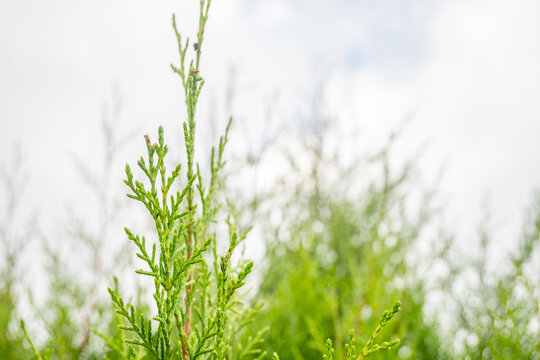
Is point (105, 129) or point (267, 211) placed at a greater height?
point (105, 129)

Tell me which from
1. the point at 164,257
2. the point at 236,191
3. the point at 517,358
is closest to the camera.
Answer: the point at 164,257

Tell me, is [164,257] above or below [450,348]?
above

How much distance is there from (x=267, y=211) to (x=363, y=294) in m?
1.62

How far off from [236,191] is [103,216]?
1694 mm

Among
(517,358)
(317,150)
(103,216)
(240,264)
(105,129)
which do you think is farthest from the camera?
(317,150)

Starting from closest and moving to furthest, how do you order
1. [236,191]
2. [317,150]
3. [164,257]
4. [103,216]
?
[164,257]
[236,191]
[103,216]
[317,150]

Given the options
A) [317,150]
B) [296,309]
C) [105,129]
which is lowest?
[296,309]

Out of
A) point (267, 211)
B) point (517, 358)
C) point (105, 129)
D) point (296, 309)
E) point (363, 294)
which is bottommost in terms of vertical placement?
point (517, 358)

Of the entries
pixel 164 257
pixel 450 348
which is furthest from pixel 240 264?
pixel 450 348

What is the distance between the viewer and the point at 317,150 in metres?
7.40

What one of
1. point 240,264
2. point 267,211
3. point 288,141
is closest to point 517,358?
point 267,211

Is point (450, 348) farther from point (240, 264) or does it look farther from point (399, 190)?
point (240, 264)

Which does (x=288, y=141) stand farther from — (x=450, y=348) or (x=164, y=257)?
(x=164, y=257)

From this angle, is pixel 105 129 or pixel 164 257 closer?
pixel 164 257
